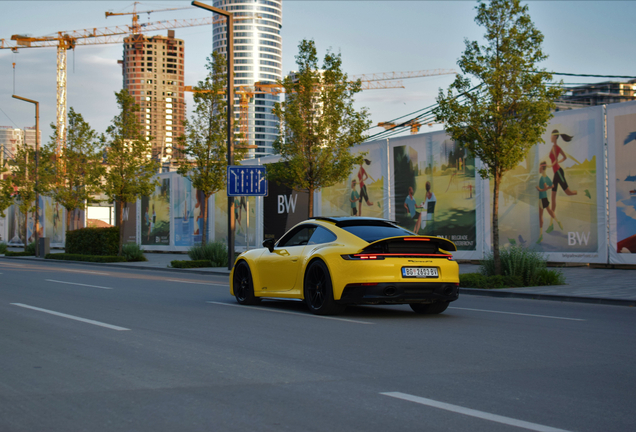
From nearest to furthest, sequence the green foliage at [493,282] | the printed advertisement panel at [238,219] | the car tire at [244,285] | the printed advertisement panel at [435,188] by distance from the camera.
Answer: the car tire at [244,285]
the green foliage at [493,282]
the printed advertisement panel at [435,188]
the printed advertisement panel at [238,219]

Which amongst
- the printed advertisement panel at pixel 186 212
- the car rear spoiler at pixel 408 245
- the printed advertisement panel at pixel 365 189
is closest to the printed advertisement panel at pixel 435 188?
the printed advertisement panel at pixel 365 189

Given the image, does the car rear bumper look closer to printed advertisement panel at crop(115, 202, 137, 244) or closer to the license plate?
the license plate

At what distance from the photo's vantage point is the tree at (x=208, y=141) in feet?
87.8

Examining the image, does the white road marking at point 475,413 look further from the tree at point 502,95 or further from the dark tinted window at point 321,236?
the tree at point 502,95

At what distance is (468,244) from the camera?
23797 millimetres

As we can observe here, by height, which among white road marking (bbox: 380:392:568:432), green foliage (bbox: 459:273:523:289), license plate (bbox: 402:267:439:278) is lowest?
white road marking (bbox: 380:392:568:432)

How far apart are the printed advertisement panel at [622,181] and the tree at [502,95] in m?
5.20

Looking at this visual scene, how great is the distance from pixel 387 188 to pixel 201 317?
1827 cm

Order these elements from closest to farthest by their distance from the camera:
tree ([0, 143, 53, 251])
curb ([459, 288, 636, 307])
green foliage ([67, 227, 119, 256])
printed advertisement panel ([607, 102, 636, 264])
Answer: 1. curb ([459, 288, 636, 307])
2. printed advertisement panel ([607, 102, 636, 264])
3. green foliage ([67, 227, 119, 256])
4. tree ([0, 143, 53, 251])

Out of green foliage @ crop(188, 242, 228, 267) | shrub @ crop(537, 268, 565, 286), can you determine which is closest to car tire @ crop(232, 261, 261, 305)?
shrub @ crop(537, 268, 565, 286)

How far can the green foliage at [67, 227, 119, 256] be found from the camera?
3353cm

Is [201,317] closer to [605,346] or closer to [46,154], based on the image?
[605,346]

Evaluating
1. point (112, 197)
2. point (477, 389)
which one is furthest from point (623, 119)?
point (112, 197)

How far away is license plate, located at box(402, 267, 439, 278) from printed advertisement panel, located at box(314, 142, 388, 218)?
17.2 metres
